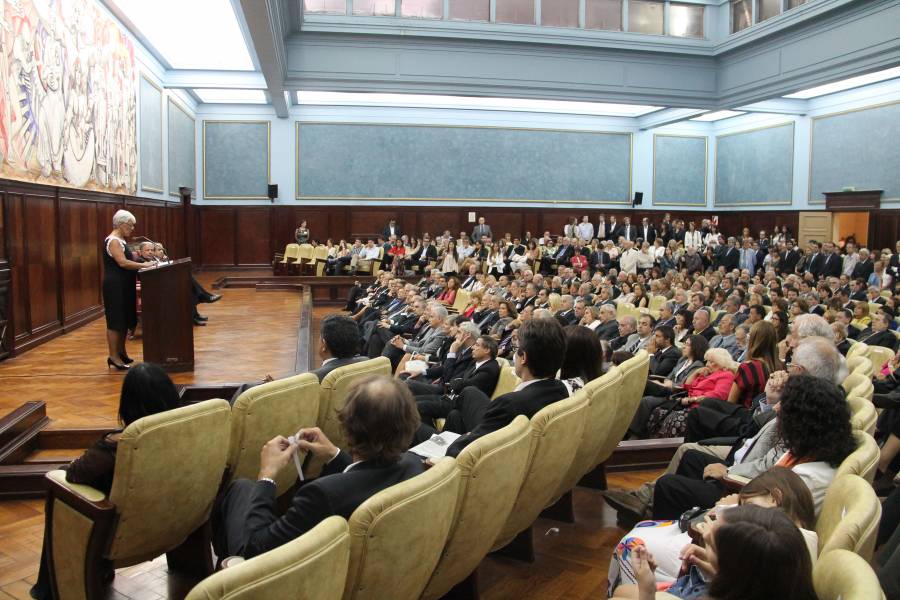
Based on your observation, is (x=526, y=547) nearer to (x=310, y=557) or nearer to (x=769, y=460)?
(x=769, y=460)

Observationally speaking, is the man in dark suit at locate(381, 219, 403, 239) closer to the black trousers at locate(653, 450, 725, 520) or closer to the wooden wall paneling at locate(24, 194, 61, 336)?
the wooden wall paneling at locate(24, 194, 61, 336)

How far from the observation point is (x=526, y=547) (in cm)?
289

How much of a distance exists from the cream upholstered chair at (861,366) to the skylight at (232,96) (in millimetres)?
14722

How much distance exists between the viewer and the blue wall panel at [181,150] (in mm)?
15124

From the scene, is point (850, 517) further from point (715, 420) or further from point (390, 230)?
point (390, 230)

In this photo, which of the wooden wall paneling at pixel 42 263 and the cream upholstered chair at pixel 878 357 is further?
the wooden wall paneling at pixel 42 263

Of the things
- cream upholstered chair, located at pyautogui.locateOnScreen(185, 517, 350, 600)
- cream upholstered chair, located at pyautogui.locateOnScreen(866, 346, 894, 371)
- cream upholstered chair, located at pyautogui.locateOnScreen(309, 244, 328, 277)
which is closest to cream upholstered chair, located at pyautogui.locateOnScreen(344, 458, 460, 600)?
cream upholstered chair, located at pyautogui.locateOnScreen(185, 517, 350, 600)

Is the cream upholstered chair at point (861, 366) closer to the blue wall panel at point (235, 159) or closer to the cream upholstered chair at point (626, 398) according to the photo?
the cream upholstered chair at point (626, 398)

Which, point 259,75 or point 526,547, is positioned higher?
point 259,75

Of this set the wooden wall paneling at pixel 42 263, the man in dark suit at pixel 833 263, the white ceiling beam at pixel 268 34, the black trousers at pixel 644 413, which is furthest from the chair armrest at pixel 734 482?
the man in dark suit at pixel 833 263

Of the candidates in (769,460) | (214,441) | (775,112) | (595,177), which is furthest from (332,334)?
(595,177)

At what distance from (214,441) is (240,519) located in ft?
1.65

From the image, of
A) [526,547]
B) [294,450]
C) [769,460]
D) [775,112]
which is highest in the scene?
[775,112]

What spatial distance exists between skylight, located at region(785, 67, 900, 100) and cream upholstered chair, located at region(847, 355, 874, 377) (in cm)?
1149
